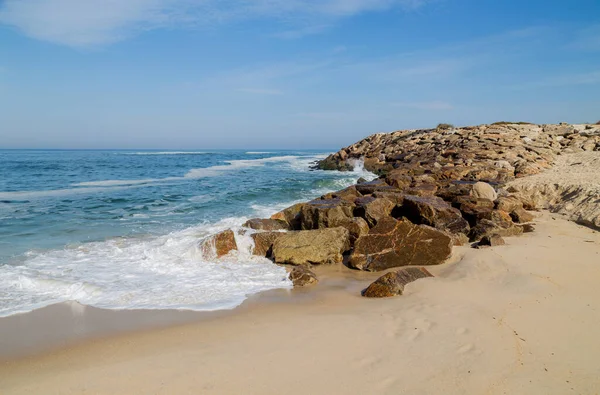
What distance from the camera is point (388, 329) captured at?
15.1ft

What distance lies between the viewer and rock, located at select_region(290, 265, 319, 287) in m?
6.53

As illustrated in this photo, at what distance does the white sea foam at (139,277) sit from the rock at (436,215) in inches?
149

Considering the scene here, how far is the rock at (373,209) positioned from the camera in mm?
9125

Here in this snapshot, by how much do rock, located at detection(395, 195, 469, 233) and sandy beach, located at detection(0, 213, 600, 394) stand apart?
8.83 ft

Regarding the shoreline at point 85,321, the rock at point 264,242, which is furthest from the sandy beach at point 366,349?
the rock at point 264,242

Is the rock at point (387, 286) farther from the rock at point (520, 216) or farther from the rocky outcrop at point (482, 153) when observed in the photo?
the rocky outcrop at point (482, 153)

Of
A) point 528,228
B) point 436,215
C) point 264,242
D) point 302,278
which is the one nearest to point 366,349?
point 302,278

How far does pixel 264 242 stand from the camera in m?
8.30

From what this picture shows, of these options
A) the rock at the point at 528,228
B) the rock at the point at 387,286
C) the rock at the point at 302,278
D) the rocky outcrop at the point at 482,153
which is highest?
the rocky outcrop at the point at 482,153

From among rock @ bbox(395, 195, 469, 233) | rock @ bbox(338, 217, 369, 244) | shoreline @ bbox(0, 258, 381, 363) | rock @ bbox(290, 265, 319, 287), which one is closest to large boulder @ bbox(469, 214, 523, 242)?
rock @ bbox(395, 195, 469, 233)

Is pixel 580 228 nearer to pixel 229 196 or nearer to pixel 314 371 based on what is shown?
pixel 314 371

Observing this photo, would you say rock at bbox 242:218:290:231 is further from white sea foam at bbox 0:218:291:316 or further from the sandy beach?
the sandy beach

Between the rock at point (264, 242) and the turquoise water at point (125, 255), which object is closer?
the turquoise water at point (125, 255)

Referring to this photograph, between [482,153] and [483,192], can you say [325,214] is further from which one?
[482,153]
